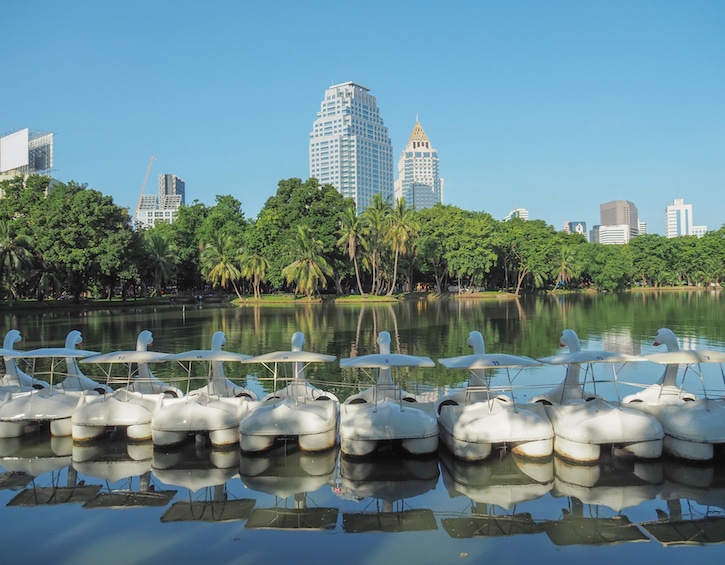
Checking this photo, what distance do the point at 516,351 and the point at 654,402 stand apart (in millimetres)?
13487

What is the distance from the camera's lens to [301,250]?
71062 mm

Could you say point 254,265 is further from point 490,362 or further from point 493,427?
point 493,427

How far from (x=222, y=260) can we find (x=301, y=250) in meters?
14.7

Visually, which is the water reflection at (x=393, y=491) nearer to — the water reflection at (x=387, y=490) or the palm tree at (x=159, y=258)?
the water reflection at (x=387, y=490)

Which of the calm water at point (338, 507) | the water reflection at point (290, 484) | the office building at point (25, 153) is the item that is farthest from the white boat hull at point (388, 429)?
the office building at point (25, 153)

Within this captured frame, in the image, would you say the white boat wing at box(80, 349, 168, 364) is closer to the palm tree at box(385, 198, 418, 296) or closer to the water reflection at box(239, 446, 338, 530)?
the water reflection at box(239, 446, 338, 530)

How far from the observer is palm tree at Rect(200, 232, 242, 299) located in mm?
79062

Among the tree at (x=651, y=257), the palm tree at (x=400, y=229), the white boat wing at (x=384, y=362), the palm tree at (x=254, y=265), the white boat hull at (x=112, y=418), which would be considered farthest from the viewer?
the tree at (x=651, y=257)

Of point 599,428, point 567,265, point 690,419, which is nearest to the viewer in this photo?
point 599,428

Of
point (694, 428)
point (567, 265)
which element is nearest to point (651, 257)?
point (567, 265)

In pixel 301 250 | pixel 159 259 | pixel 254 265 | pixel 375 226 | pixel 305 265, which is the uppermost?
pixel 375 226

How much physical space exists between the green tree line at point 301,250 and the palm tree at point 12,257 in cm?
12

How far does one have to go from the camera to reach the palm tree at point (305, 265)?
230 ft

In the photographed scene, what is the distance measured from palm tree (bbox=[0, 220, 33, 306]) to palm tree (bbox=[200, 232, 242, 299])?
2554 cm
